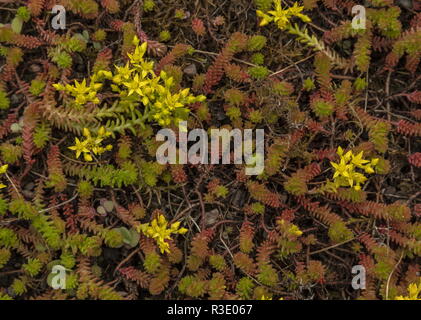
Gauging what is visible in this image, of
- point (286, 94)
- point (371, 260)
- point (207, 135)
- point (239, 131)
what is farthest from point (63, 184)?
point (371, 260)

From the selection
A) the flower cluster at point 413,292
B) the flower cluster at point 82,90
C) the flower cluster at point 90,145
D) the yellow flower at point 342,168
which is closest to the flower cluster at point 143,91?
the flower cluster at point 82,90

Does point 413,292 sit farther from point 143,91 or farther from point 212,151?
point 143,91

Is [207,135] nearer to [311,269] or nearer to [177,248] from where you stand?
[177,248]

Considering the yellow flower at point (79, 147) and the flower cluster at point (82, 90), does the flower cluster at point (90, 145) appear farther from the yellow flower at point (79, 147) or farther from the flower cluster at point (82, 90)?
the flower cluster at point (82, 90)

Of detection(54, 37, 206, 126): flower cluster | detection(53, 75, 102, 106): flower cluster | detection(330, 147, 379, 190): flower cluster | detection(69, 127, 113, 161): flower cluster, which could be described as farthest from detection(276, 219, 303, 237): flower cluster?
detection(53, 75, 102, 106): flower cluster

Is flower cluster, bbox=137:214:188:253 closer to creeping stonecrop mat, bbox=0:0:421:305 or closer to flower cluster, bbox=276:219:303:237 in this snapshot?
creeping stonecrop mat, bbox=0:0:421:305

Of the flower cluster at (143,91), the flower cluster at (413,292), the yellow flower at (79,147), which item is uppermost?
the flower cluster at (143,91)
